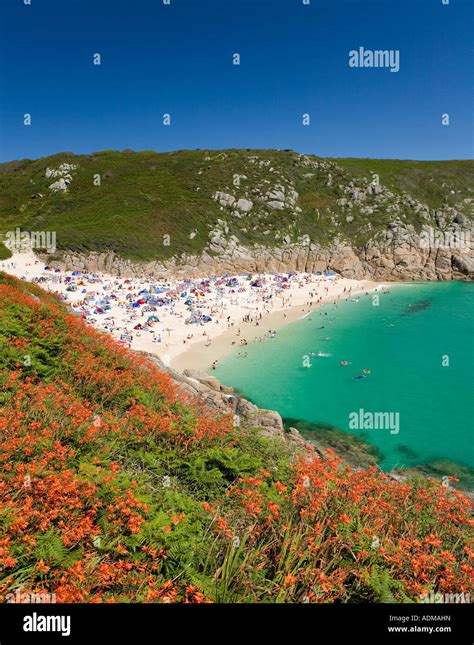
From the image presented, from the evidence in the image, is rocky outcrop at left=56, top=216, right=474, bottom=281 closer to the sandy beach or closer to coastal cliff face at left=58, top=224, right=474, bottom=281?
coastal cliff face at left=58, top=224, right=474, bottom=281

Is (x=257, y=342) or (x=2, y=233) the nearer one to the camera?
(x=257, y=342)

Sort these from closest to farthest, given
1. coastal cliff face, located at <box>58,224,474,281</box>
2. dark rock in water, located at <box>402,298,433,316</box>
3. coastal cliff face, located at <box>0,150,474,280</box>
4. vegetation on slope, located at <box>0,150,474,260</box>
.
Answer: dark rock in water, located at <box>402,298,433,316</box>
coastal cliff face, located at <box>0,150,474,280</box>
vegetation on slope, located at <box>0,150,474,260</box>
coastal cliff face, located at <box>58,224,474,281</box>

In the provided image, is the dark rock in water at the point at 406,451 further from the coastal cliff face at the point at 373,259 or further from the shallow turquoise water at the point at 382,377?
the coastal cliff face at the point at 373,259

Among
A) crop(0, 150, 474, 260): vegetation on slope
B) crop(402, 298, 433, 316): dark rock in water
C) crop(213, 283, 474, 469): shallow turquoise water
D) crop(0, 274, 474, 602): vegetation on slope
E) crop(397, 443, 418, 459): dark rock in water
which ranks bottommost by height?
crop(397, 443, 418, 459): dark rock in water

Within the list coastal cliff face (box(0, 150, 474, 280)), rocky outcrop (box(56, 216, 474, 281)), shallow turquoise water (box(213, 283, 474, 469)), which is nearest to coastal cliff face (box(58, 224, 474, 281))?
rocky outcrop (box(56, 216, 474, 281))
